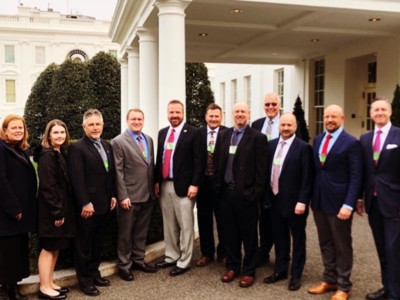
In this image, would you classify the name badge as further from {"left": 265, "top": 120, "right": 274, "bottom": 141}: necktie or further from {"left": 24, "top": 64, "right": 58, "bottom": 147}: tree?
{"left": 24, "top": 64, "right": 58, "bottom": 147}: tree

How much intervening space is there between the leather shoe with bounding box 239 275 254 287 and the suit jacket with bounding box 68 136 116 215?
177 centimetres

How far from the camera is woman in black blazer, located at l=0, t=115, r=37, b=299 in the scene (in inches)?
172

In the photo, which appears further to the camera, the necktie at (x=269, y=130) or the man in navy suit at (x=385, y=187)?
the necktie at (x=269, y=130)

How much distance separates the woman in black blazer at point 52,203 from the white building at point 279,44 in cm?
353

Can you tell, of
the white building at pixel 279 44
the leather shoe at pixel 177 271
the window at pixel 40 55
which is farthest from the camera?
the window at pixel 40 55

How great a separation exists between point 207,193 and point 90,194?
1.59 meters

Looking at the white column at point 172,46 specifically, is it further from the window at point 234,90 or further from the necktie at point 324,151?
the window at point 234,90

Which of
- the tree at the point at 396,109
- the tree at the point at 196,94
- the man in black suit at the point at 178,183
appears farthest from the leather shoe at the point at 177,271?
the tree at the point at 196,94

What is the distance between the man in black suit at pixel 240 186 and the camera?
4.98 meters

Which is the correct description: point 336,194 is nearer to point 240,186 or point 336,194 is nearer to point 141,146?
point 240,186

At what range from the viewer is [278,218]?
513 centimetres

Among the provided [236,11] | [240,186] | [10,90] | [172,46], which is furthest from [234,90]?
[10,90]

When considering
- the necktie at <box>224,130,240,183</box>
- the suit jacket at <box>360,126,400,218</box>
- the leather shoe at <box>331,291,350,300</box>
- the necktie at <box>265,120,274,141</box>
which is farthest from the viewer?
the necktie at <box>265,120,274,141</box>

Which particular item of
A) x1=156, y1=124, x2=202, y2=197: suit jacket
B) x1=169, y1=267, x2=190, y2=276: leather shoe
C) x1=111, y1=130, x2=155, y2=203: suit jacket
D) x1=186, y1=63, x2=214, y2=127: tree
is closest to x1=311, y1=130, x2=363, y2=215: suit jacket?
x1=156, y1=124, x2=202, y2=197: suit jacket
